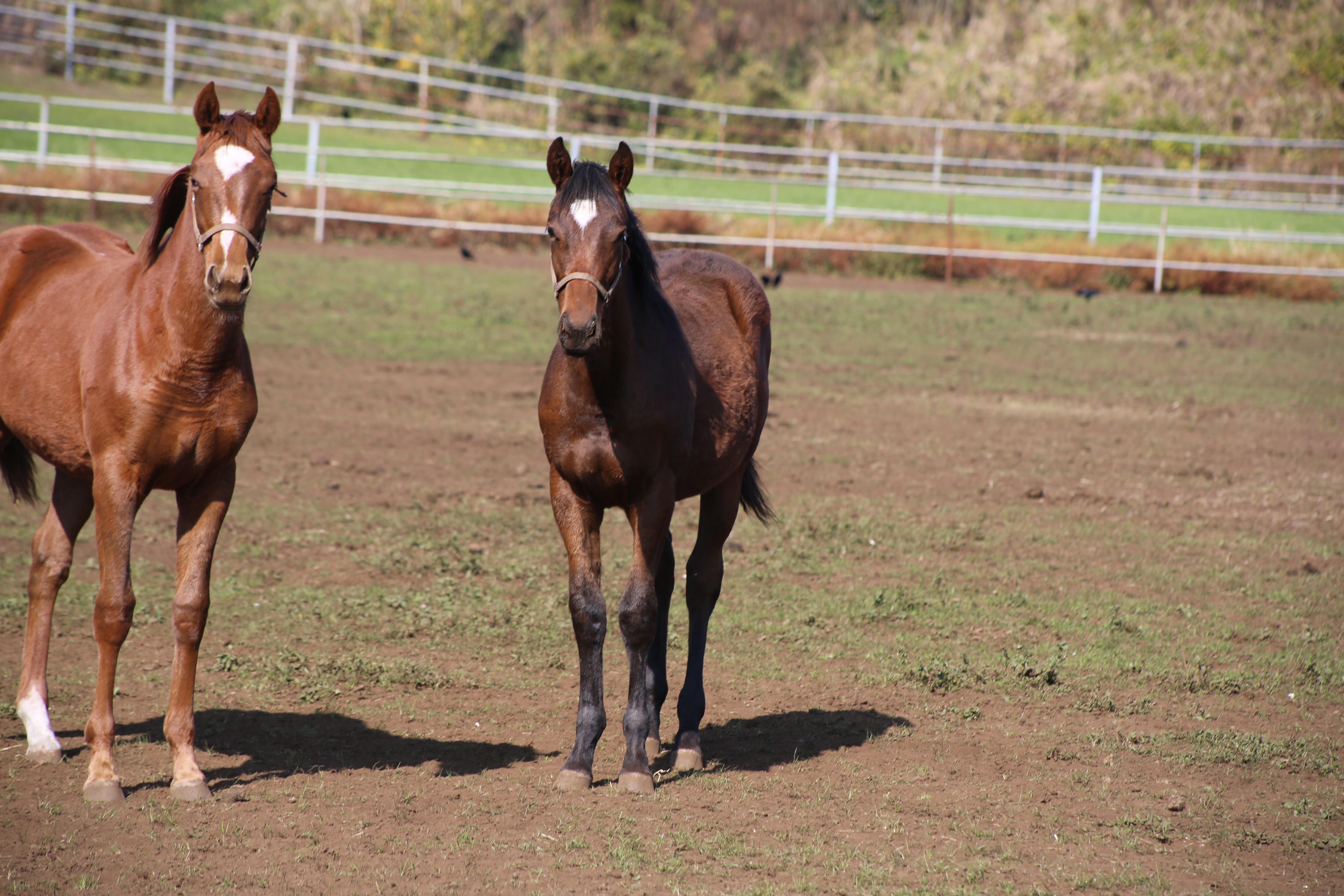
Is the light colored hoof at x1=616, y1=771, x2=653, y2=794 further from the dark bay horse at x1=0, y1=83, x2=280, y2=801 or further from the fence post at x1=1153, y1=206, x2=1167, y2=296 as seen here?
the fence post at x1=1153, y1=206, x2=1167, y2=296

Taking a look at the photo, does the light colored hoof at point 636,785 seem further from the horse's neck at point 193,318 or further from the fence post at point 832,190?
the fence post at point 832,190

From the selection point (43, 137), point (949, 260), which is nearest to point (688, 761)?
point (949, 260)

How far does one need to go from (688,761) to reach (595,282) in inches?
74.6

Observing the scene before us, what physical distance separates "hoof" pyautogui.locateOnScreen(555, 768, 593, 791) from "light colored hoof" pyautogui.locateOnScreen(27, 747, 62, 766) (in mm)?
1844

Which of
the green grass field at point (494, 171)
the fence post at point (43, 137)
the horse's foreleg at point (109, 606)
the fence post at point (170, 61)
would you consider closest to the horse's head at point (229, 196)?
the horse's foreleg at point (109, 606)

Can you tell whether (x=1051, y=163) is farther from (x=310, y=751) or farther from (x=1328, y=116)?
(x=310, y=751)

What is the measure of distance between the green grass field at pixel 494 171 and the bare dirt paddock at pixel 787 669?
13.6 metres

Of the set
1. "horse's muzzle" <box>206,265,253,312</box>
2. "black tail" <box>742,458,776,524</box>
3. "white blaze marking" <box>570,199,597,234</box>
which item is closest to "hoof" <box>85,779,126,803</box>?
"horse's muzzle" <box>206,265,253,312</box>

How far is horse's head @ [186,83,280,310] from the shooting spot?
12.1ft

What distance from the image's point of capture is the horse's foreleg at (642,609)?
13.9ft

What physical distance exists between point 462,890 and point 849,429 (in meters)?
7.89

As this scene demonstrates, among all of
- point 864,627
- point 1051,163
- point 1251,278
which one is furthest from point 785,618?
point 1051,163

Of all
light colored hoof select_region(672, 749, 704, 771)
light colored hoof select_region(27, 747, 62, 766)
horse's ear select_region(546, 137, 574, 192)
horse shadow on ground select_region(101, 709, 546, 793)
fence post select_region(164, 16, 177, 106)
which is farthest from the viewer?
fence post select_region(164, 16, 177, 106)

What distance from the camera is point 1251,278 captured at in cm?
2116
